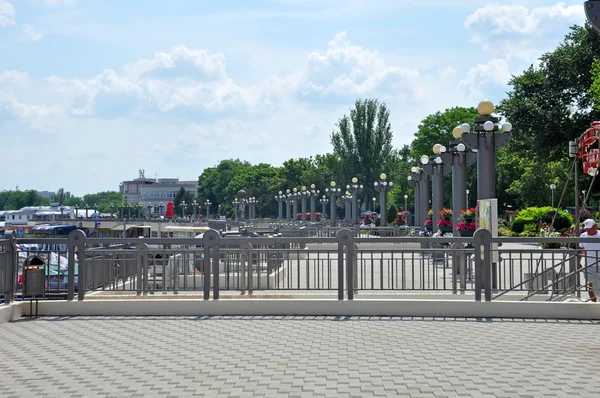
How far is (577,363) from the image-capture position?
8.64 metres

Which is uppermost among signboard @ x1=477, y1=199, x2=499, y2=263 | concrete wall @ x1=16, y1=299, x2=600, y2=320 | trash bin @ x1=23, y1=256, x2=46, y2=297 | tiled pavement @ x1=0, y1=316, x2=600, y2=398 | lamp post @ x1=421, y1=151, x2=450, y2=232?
lamp post @ x1=421, y1=151, x2=450, y2=232

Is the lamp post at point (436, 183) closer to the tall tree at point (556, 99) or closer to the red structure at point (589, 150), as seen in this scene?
the red structure at point (589, 150)

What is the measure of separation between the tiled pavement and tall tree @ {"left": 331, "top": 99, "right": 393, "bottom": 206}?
79397 millimetres

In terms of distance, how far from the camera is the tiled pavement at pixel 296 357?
7496mm

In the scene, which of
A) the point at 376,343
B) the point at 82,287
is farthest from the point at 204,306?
the point at 376,343

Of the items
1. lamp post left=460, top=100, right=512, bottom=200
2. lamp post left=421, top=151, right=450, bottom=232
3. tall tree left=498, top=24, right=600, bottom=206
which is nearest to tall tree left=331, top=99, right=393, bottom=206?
Answer: tall tree left=498, top=24, right=600, bottom=206

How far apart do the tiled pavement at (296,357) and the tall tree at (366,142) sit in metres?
79.4

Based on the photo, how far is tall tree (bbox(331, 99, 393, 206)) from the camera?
91.0 meters

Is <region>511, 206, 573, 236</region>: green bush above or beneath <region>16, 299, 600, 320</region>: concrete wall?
above

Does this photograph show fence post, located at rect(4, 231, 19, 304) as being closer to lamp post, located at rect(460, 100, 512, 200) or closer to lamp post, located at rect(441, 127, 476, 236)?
lamp post, located at rect(460, 100, 512, 200)

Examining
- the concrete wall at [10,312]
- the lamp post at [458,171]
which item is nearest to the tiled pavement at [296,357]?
the concrete wall at [10,312]

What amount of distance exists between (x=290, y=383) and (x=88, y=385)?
2068 mm

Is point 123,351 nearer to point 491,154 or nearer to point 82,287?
point 82,287

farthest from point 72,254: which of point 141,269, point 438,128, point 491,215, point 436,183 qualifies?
point 438,128
